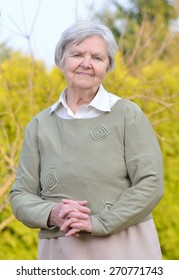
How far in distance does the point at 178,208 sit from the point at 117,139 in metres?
Result: 3.23

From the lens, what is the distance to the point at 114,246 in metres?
2.03

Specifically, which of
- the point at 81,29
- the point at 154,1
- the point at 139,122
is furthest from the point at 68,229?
the point at 154,1

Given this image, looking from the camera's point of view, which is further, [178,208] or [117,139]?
[178,208]

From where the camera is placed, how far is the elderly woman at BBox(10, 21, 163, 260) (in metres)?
2.00

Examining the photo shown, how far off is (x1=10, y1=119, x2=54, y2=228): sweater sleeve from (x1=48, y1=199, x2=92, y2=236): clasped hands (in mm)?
91

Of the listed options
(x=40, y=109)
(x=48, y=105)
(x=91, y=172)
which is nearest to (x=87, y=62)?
(x=91, y=172)

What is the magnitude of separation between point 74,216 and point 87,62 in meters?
0.51

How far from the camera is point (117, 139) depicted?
6.68ft

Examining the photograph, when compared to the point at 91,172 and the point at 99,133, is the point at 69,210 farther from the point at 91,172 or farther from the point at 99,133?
the point at 99,133

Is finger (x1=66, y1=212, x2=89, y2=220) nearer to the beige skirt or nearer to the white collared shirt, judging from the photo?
the beige skirt
